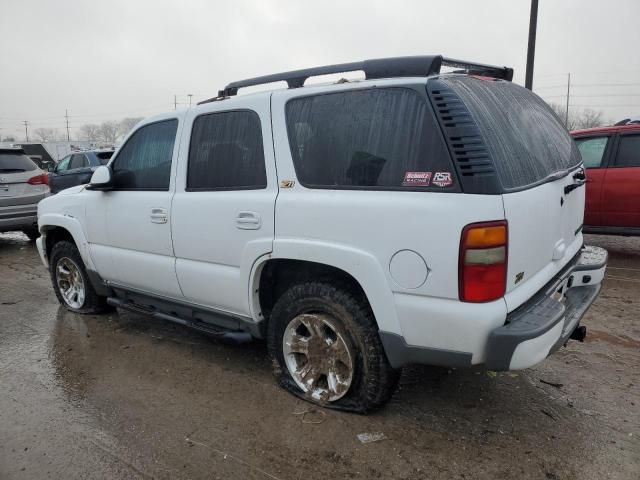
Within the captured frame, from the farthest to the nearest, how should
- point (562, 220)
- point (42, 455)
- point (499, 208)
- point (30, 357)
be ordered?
point (30, 357) < point (562, 220) < point (42, 455) < point (499, 208)

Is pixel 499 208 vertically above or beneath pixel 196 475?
above

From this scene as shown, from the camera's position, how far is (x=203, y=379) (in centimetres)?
361

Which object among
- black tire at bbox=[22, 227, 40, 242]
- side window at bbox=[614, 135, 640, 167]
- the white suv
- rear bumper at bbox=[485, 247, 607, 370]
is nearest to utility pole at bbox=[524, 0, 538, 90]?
side window at bbox=[614, 135, 640, 167]

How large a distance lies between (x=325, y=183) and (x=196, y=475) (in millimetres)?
1688

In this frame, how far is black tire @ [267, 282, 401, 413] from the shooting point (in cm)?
278

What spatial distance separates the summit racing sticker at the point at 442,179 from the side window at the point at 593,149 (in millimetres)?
5174

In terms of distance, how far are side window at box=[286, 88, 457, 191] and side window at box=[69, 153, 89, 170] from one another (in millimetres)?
13385

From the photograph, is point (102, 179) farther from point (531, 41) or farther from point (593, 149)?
point (531, 41)

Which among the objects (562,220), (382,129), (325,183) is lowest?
(562,220)

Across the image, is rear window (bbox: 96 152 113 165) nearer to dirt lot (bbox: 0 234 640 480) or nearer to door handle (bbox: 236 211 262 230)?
dirt lot (bbox: 0 234 640 480)

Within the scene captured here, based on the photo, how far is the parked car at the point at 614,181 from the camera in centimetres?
640

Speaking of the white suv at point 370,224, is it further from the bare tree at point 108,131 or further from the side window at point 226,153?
the bare tree at point 108,131

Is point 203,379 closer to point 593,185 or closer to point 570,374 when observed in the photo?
point 570,374

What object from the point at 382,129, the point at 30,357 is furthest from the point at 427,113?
the point at 30,357
